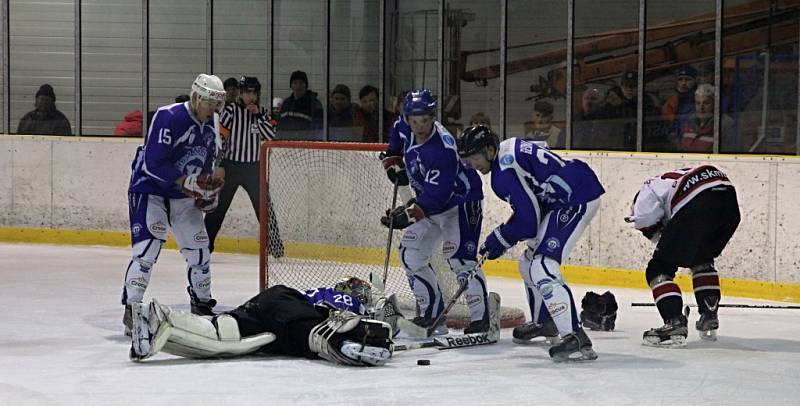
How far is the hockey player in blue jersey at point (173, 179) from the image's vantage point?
21.5 feet

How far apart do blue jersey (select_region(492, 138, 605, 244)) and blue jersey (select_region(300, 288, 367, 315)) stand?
75 cm

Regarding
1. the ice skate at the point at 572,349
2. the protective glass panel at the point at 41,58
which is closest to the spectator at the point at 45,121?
the protective glass panel at the point at 41,58

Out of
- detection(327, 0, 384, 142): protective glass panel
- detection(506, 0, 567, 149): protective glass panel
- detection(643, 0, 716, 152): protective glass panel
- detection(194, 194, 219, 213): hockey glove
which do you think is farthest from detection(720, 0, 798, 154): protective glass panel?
detection(194, 194, 219, 213): hockey glove

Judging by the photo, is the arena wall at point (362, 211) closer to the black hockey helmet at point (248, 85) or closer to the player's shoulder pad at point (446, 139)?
the black hockey helmet at point (248, 85)

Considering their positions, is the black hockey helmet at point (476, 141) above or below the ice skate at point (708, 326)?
above

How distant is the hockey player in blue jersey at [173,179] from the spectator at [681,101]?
11.6ft

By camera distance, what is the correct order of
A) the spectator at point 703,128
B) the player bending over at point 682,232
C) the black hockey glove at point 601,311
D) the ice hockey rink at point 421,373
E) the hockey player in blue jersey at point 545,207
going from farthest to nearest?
the spectator at point 703,128 < the black hockey glove at point 601,311 < the player bending over at point 682,232 < the hockey player in blue jersey at point 545,207 < the ice hockey rink at point 421,373

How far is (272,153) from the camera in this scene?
25.8ft

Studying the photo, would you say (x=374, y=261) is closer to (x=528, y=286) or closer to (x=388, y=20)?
(x=528, y=286)

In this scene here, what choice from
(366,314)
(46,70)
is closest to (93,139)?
(46,70)

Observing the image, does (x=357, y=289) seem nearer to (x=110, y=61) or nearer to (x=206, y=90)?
(x=206, y=90)

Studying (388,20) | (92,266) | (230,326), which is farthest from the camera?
(388,20)

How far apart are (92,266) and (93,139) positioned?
2006 mm

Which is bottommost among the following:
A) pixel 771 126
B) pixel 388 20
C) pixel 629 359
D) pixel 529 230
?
pixel 629 359
